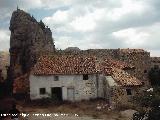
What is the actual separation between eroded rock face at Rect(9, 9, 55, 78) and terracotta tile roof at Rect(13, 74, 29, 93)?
2.11m

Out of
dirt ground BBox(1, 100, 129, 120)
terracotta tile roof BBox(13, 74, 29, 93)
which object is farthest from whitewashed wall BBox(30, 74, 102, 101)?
terracotta tile roof BBox(13, 74, 29, 93)

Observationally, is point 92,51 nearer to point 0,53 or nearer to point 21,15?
point 21,15

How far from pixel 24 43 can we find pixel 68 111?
16.9 m

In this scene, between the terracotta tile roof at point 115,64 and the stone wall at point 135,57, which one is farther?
the stone wall at point 135,57

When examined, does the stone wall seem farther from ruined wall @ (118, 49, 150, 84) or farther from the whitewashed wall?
the whitewashed wall

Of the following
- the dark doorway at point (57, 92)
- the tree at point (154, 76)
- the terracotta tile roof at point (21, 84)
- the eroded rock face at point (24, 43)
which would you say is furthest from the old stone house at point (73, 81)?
the tree at point (154, 76)

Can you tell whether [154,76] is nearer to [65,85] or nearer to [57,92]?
[65,85]

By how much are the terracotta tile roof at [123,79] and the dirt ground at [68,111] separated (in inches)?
133

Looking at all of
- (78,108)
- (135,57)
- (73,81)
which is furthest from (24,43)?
(135,57)

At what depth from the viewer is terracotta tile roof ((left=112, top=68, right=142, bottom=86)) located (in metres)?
43.4

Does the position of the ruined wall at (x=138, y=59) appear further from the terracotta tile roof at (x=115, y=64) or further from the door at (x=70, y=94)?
the door at (x=70, y=94)

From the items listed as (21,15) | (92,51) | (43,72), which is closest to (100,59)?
(92,51)

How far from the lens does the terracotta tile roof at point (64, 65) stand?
147 ft

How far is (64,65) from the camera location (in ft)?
151
